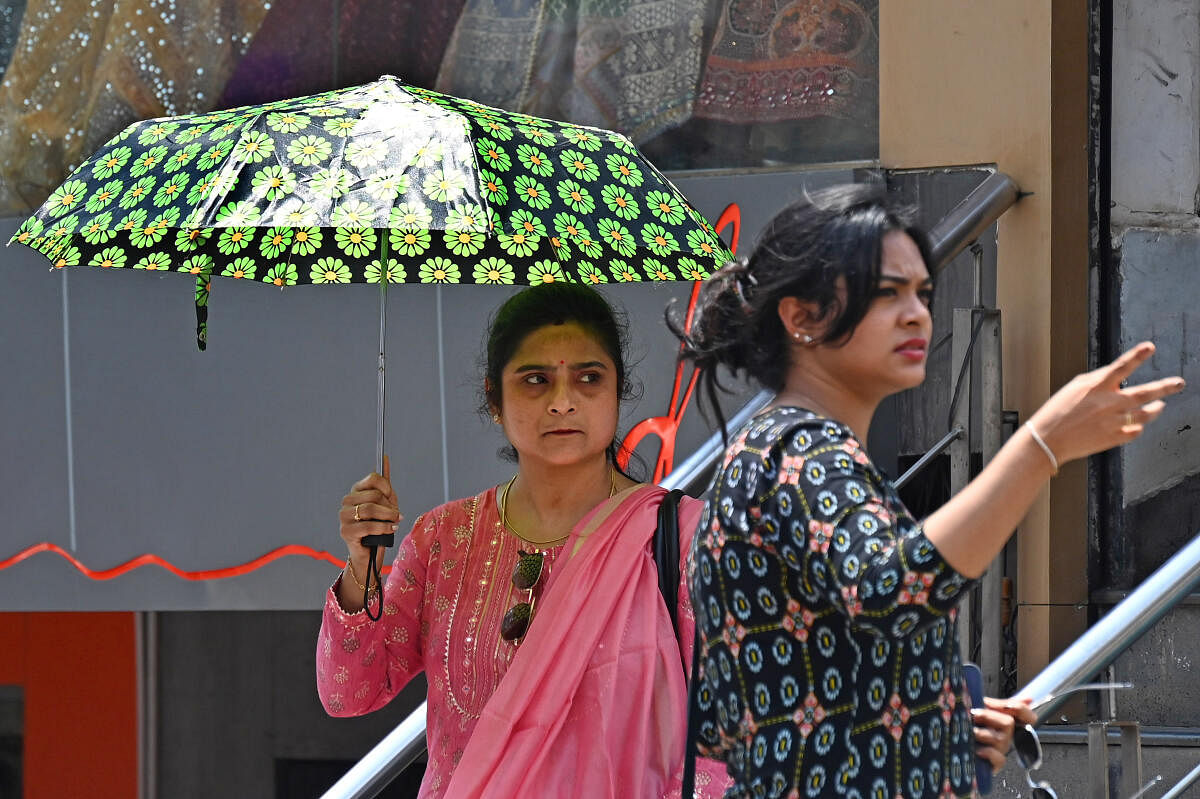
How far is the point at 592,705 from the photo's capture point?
251cm

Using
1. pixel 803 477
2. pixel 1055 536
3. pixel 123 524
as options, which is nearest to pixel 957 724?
pixel 803 477

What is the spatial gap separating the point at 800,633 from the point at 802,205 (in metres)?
0.52

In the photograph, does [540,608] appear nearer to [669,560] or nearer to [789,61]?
[669,560]

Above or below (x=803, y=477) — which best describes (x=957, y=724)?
below

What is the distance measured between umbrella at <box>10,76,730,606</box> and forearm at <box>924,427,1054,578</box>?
3.47 ft

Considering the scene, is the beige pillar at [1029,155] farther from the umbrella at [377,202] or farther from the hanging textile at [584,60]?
the umbrella at [377,202]

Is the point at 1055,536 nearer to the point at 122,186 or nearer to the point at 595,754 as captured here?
the point at 595,754

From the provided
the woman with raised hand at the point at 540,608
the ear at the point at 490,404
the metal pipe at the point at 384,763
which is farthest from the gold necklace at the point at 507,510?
the metal pipe at the point at 384,763

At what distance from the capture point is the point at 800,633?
1.76m

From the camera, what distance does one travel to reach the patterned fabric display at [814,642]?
1.68 m

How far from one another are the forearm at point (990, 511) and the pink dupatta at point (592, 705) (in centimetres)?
96

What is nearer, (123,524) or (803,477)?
(803,477)

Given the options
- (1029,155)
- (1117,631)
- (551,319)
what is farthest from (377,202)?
(1029,155)

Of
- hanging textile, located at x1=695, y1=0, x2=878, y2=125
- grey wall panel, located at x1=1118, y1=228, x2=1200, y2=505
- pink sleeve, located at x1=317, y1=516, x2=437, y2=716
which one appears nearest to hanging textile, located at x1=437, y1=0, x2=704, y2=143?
hanging textile, located at x1=695, y1=0, x2=878, y2=125
